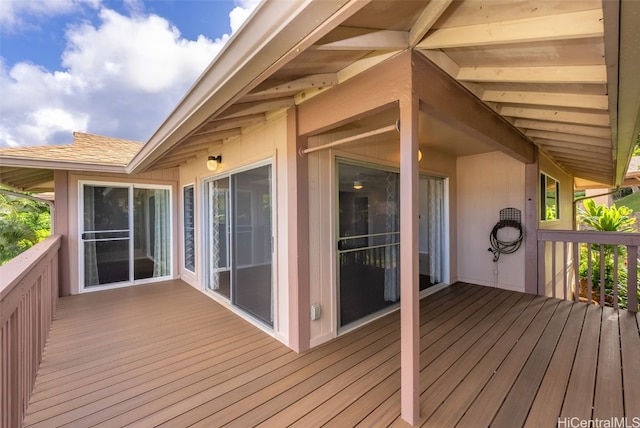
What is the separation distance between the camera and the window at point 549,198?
15.7 feet

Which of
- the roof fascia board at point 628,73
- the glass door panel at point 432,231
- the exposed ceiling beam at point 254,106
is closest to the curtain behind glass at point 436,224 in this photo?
the glass door panel at point 432,231

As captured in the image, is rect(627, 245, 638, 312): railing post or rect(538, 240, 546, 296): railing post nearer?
rect(627, 245, 638, 312): railing post

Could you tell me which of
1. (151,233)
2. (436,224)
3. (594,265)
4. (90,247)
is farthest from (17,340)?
(594,265)

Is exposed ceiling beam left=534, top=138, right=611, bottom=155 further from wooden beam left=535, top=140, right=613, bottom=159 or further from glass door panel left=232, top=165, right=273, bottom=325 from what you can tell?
glass door panel left=232, top=165, right=273, bottom=325

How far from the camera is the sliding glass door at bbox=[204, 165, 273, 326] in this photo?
→ 10.5 ft

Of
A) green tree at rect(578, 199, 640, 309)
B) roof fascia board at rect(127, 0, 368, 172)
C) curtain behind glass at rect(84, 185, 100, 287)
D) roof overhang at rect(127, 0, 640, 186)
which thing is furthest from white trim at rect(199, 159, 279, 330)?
green tree at rect(578, 199, 640, 309)

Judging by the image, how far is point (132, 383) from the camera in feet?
7.16

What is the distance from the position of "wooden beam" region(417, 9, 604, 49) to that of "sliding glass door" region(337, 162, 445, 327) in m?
1.61

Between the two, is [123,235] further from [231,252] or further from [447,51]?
[447,51]

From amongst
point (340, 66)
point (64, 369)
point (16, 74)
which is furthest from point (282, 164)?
point (16, 74)

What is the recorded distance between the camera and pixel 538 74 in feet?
6.15

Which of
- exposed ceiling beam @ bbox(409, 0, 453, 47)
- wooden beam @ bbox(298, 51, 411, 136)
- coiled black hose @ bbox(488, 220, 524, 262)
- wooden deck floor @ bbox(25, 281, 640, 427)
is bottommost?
wooden deck floor @ bbox(25, 281, 640, 427)

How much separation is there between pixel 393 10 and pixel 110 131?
35.0 meters

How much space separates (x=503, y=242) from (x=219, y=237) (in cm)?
472
